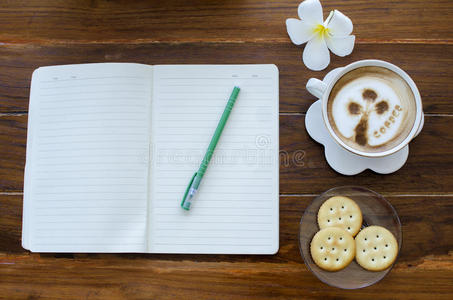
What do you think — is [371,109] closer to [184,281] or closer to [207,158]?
[207,158]

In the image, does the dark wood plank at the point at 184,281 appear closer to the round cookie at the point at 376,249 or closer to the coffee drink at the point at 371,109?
the round cookie at the point at 376,249

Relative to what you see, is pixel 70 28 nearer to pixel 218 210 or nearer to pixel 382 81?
pixel 218 210

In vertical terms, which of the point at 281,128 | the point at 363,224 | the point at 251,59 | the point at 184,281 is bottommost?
the point at 184,281

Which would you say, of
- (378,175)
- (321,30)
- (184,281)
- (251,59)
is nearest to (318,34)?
(321,30)

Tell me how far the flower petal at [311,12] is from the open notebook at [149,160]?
10 centimetres

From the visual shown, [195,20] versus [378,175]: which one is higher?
[195,20]

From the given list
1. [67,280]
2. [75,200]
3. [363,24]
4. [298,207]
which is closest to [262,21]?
[363,24]

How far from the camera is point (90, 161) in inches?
25.0

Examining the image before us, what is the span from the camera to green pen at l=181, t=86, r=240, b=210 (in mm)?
621

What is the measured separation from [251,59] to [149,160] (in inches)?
9.4

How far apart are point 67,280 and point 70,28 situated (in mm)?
423

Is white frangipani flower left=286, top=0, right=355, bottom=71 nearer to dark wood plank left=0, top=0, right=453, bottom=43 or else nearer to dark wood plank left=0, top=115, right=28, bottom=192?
dark wood plank left=0, top=0, right=453, bottom=43

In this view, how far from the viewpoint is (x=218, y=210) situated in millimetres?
628

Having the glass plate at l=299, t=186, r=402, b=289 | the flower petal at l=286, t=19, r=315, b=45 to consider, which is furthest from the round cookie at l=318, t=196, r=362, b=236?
the flower petal at l=286, t=19, r=315, b=45
